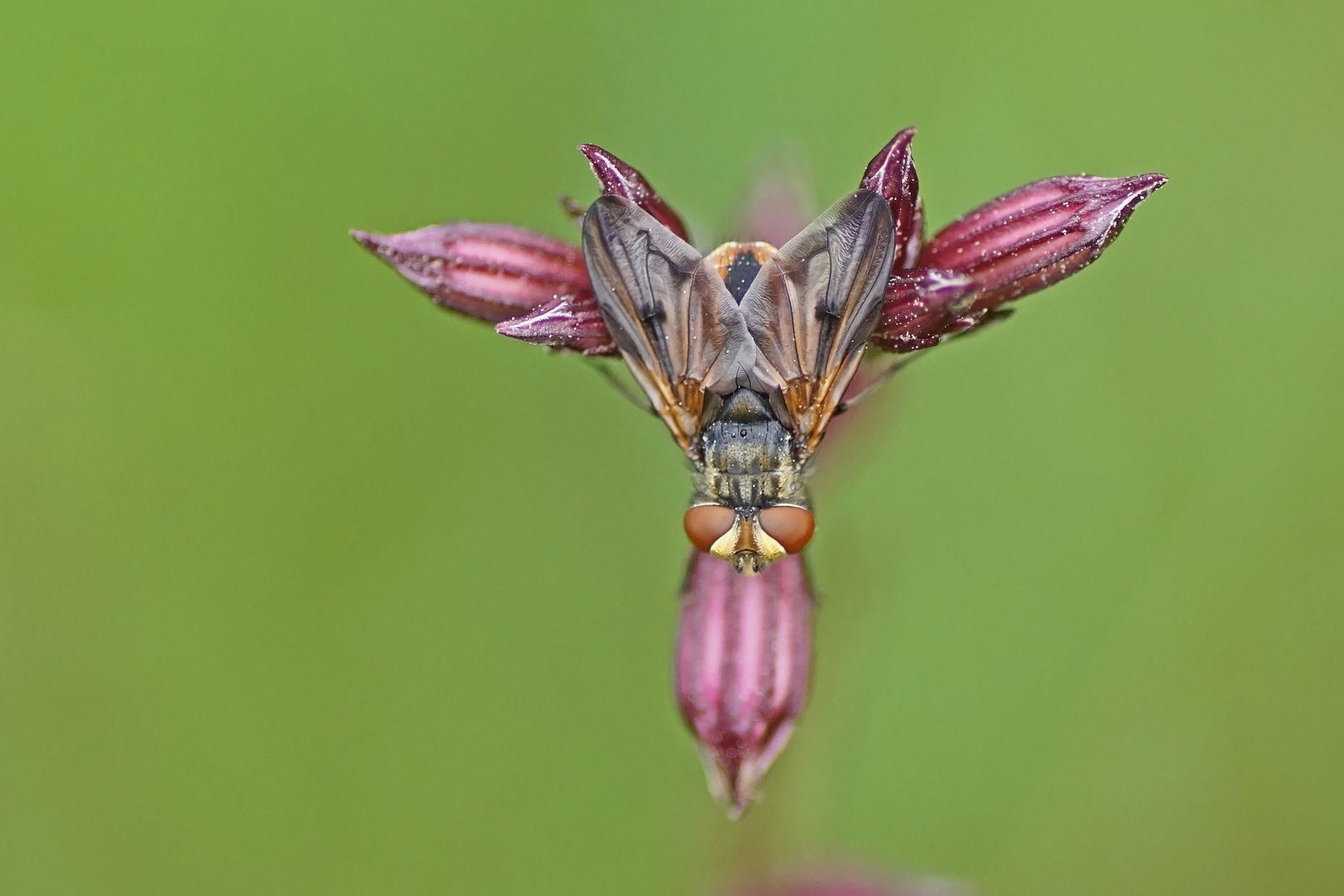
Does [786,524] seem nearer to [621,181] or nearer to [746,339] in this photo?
[746,339]

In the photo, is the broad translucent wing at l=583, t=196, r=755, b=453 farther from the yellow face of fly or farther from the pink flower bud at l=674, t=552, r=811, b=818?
the pink flower bud at l=674, t=552, r=811, b=818

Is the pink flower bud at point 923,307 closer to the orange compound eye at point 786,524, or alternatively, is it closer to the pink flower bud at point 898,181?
the pink flower bud at point 898,181

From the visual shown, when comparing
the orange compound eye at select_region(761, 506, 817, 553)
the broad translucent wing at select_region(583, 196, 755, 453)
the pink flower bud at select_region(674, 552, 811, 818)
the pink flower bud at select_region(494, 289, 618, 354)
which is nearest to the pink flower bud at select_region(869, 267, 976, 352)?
the broad translucent wing at select_region(583, 196, 755, 453)

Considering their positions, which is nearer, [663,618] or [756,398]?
[756,398]

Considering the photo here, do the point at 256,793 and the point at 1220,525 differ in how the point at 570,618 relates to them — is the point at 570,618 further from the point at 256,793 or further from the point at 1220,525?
the point at 1220,525

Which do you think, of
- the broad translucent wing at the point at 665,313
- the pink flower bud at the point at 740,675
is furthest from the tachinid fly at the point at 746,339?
the pink flower bud at the point at 740,675

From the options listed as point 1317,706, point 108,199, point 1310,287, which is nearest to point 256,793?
point 108,199

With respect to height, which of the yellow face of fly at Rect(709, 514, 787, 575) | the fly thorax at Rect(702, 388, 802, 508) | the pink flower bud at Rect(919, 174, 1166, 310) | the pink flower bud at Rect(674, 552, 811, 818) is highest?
the pink flower bud at Rect(919, 174, 1166, 310)
